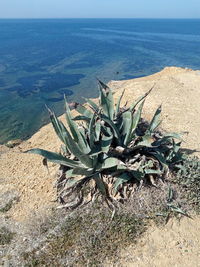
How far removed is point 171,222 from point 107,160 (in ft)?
4.21

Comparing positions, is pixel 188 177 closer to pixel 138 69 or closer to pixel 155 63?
pixel 138 69

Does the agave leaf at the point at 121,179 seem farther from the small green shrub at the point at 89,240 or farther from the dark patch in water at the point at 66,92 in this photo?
the dark patch in water at the point at 66,92

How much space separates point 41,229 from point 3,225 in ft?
2.43

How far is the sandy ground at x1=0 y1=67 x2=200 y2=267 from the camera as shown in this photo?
3.71 m

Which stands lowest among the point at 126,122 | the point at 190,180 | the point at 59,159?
the point at 190,180

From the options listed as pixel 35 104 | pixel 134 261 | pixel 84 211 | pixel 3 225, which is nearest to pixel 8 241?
pixel 3 225

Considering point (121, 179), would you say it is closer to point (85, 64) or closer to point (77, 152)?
point (77, 152)

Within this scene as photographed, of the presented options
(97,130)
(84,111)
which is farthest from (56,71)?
(97,130)

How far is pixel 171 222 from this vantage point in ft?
13.3

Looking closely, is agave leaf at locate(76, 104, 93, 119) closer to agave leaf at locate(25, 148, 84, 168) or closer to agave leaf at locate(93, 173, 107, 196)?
agave leaf at locate(25, 148, 84, 168)

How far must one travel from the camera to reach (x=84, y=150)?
4.27 metres

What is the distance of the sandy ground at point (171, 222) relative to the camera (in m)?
3.71

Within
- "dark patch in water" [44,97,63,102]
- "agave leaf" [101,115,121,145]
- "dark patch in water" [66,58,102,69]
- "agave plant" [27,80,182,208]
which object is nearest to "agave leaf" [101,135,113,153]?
"agave plant" [27,80,182,208]

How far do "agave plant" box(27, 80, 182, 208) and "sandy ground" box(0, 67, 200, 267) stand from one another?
601 mm
